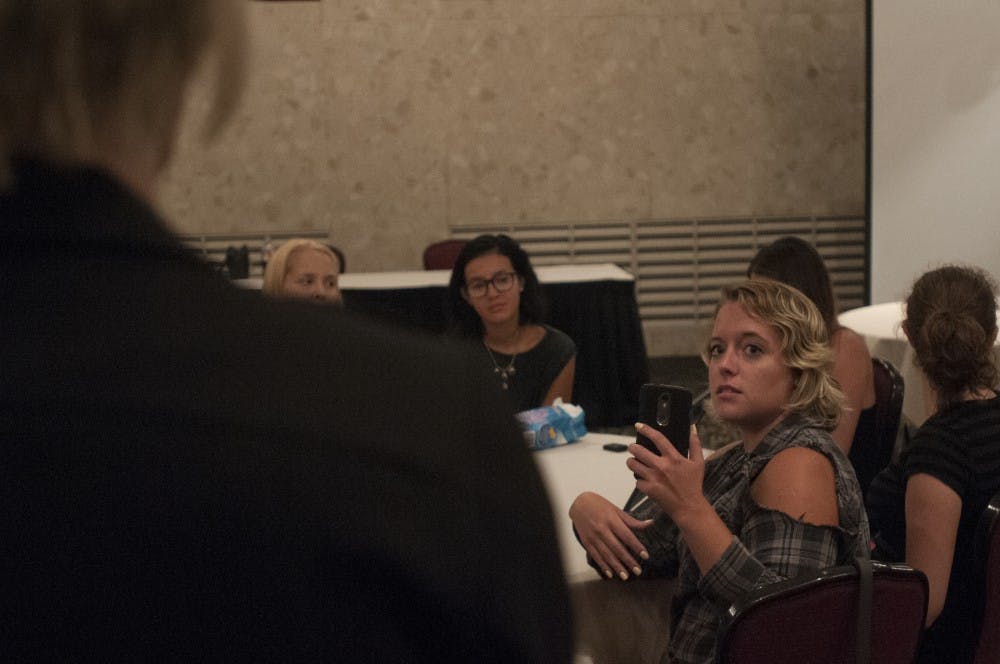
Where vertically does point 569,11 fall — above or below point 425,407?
above

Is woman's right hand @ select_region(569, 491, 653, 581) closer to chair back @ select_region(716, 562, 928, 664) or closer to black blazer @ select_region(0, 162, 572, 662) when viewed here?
chair back @ select_region(716, 562, 928, 664)

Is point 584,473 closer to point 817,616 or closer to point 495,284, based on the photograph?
point 495,284

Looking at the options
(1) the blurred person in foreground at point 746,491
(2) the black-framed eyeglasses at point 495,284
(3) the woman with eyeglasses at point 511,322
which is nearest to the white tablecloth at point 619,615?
(1) the blurred person in foreground at point 746,491

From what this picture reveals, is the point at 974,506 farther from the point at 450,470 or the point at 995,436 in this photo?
the point at 450,470

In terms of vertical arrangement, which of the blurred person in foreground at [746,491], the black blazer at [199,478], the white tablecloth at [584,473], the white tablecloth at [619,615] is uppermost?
the black blazer at [199,478]

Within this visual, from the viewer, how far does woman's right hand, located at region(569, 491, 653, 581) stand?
2.13 meters

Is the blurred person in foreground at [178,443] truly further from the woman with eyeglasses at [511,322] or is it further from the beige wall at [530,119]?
the beige wall at [530,119]

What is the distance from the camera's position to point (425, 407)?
52 cm

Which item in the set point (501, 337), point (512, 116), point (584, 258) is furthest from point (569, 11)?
point (501, 337)

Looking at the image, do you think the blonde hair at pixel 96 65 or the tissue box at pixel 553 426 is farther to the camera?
the tissue box at pixel 553 426

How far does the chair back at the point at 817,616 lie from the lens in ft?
5.01

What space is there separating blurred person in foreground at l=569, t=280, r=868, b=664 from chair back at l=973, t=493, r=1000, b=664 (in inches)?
10.8

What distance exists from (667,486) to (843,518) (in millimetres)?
292

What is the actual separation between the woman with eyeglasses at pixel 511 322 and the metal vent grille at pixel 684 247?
4420mm
